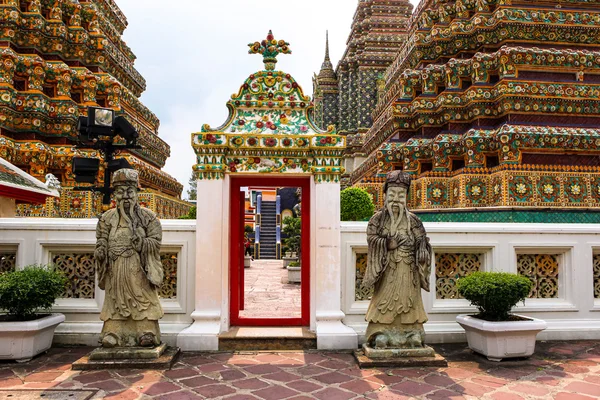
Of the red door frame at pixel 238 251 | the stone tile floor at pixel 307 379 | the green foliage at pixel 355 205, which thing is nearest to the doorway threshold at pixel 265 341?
the stone tile floor at pixel 307 379

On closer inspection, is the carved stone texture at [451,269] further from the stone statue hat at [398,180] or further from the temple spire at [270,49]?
the temple spire at [270,49]

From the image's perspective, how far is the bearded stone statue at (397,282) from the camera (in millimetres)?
5945

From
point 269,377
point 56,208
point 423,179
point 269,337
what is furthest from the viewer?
point 423,179

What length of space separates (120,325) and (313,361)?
2536mm

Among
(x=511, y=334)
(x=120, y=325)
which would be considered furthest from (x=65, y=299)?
(x=511, y=334)

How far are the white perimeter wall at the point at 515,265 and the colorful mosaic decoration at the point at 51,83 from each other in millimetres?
9385

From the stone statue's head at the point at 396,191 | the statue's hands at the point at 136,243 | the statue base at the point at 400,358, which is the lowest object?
the statue base at the point at 400,358

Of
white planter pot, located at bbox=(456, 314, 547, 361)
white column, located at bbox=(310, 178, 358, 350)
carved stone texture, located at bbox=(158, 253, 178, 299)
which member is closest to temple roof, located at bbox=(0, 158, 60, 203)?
carved stone texture, located at bbox=(158, 253, 178, 299)

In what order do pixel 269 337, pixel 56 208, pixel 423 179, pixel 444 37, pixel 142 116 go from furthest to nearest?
pixel 142 116, pixel 444 37, pixel 423 179, pixel 56 208, pixel 269 337

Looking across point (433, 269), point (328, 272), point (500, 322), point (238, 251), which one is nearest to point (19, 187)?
point (238, 251)

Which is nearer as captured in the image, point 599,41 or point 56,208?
point 56,208

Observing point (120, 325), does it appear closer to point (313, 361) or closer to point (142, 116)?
point (313, 361)

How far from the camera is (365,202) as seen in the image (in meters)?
14.8

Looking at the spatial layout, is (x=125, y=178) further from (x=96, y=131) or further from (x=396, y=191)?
(x=396, y=191)
